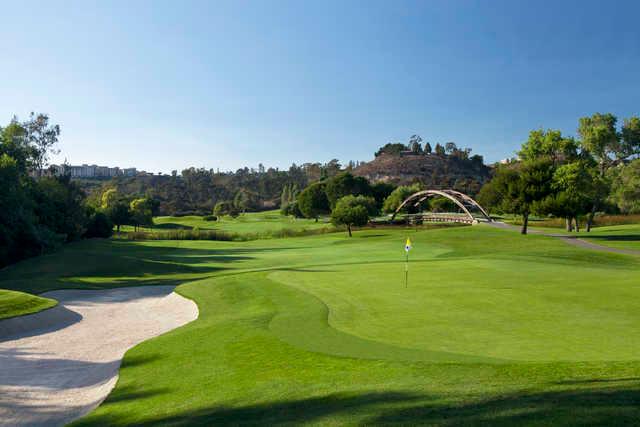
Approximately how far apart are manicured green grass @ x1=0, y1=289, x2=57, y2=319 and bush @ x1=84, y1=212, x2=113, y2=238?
5854 cm

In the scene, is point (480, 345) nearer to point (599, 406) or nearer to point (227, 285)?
point (599, 406)

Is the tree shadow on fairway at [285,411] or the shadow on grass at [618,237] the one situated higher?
the shadow on grass at [618,237]

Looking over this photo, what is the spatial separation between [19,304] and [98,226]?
60.9m

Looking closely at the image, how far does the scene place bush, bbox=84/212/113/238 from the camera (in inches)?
3036

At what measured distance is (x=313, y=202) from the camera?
108 metres

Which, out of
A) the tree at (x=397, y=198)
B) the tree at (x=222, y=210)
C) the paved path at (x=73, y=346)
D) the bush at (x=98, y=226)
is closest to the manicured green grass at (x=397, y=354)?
the paved path at (x=73, y=346)

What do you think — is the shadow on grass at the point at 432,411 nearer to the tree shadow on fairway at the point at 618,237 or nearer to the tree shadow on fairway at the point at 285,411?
the tree shadow on fairway at the point at 285,411

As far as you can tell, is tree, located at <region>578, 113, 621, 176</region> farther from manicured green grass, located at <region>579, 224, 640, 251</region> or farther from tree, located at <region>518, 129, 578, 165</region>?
manicured green grass, located at <region>579, 224, 640, 251</region>

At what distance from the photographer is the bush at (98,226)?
253ft

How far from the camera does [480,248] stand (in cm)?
4619

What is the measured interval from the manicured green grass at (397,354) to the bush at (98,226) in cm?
5707

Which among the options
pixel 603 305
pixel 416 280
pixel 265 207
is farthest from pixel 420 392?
pixel 265 207

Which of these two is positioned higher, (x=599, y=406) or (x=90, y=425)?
(x=599, y=406)

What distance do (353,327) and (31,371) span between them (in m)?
10.1
